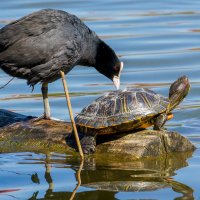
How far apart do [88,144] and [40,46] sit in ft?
4.95

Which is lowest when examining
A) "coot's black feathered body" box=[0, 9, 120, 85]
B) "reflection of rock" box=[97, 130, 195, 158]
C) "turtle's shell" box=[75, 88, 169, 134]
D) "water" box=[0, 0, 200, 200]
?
"water" box=[0, 0, 200, 200]

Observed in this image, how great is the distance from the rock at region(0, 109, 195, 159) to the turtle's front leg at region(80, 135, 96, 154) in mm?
104

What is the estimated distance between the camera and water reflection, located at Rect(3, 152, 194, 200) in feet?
22.1

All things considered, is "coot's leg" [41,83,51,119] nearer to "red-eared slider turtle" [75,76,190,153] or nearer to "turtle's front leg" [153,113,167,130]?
"red-eared slider turtle" [75,76,190,153]

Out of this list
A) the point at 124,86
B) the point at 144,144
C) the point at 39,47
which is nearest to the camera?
the point at 144,144

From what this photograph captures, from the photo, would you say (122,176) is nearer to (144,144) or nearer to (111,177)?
(111,177)

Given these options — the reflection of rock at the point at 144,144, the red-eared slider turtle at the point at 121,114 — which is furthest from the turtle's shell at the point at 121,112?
the reflection of rock at the point at 144,144

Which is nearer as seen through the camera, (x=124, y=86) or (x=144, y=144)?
(x=144, y=144)

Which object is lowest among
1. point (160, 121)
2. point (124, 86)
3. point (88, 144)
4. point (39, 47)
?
point (124, 86)

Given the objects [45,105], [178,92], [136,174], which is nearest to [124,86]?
[45,105]

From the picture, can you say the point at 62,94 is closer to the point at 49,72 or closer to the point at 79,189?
the point at 49,72

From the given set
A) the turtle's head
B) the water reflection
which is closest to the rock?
the water reflection

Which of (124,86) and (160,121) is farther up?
(160,121)

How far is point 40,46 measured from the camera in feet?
28.6
